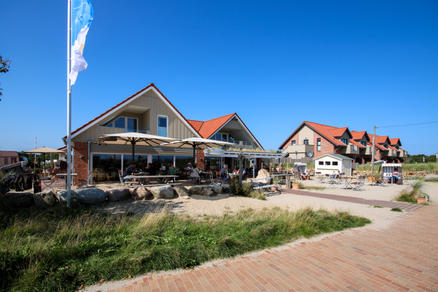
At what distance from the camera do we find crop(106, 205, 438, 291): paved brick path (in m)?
3.51

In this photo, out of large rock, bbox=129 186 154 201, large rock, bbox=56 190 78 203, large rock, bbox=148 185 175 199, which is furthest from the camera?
large rock, bbox=148 185 175 199

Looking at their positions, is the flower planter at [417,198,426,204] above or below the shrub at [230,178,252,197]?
below

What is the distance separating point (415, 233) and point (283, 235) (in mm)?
3463

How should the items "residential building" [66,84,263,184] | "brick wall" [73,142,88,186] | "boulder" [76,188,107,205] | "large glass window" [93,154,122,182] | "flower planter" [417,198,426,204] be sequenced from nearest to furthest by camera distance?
"boulder" [76,188,107,205] < "flower planter" [417,198,426,204] < "brick wall" [73,142,88,186] < "residential building" [66,84,263,184] < "large glass window" [93,154,122,182]

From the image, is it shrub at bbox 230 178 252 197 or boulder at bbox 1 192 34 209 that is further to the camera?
shrub at bbox 230 178 252 197

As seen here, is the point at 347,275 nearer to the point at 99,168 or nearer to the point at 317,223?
the point at 317,223

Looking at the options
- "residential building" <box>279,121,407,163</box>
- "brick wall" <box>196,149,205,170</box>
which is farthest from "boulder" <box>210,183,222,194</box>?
"residential building" <box>279,121,407,163</box>

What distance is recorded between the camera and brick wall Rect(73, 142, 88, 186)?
16078mm

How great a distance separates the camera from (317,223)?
6605mm

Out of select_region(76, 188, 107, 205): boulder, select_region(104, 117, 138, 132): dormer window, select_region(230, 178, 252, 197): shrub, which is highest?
select_region(104, 117, 138, 132): dormer window

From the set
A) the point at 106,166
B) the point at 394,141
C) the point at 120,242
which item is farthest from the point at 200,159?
the point at 394,141

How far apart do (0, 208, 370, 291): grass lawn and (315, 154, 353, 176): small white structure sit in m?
24.9

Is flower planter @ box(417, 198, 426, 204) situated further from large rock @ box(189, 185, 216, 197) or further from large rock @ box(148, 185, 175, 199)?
large rock @ box(148, 185, 175, 199)

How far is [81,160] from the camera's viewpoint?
53.4ft
